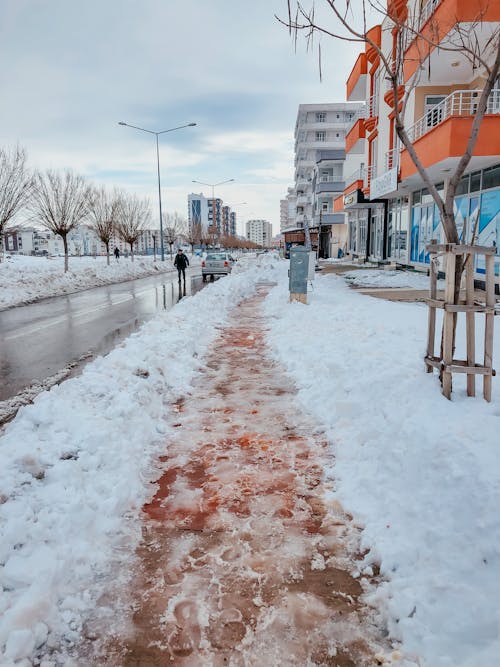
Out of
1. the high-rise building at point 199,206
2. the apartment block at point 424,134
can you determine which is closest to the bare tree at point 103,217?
the apartment block at point 424,134

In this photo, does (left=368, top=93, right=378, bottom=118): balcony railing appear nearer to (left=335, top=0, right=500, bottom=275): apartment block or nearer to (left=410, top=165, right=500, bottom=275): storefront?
(left=335, top=0, right=500, bottom=275): apartment block

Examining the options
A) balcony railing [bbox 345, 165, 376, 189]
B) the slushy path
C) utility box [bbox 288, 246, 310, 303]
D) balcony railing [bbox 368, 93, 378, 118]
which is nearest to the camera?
the slushy path

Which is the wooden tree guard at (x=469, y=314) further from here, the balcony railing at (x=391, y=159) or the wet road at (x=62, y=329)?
the balcony railing at (x=391, y=159)

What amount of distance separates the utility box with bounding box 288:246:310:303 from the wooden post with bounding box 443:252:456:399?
8648 millimetres

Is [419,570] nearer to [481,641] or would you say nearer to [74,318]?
[481,641]

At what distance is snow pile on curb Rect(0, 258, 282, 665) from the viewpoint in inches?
101

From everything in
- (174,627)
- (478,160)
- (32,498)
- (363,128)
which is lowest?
(174,627)

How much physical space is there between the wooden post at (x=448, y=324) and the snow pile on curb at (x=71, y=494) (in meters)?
2.89

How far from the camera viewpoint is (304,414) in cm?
565

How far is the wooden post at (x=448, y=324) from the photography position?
169 inches

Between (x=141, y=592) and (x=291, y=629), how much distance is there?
0.93 meters

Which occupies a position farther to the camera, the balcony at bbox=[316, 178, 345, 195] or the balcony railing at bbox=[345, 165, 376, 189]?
the balcony at bbox=[316, 178, 345, 195]

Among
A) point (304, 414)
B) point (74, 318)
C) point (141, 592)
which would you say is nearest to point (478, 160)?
point (304, 414)

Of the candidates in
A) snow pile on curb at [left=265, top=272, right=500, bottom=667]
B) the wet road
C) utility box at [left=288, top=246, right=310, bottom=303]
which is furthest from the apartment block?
the wet road
